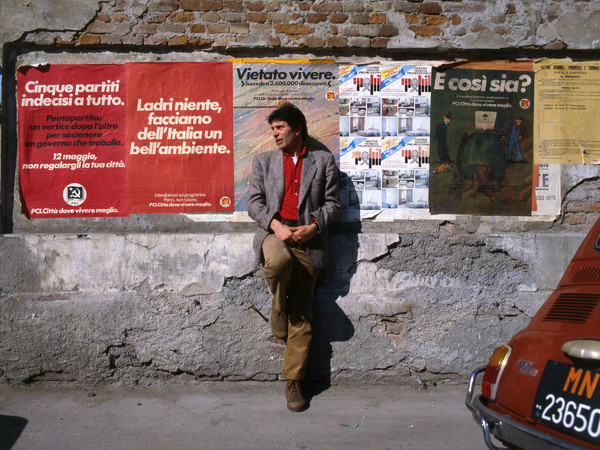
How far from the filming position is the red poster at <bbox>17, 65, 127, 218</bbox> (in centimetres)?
452

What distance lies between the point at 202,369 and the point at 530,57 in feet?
12.5

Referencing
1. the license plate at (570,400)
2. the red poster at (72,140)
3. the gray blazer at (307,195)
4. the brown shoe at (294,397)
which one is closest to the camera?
the license plate at (570,400)

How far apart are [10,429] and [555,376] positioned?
345cm

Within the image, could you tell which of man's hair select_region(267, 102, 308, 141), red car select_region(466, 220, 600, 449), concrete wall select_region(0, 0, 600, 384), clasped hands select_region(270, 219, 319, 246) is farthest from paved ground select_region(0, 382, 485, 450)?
man's hair select_region(267, 102, 308, 141)

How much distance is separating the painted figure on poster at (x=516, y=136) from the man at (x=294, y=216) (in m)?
1.57

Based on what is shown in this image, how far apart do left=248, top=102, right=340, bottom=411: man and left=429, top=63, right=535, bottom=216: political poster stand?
3.40 ft

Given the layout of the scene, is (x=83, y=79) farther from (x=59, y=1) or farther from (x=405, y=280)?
(x=405, y=280)

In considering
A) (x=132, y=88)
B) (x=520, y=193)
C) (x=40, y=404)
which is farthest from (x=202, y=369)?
(x=520, y=193)

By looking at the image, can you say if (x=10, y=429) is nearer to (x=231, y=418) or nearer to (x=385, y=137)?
(x=231, y=418)

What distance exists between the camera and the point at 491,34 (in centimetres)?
452

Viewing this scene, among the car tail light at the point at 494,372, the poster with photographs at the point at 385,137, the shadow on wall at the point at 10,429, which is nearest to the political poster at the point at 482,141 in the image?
the poster with photographs at the point at 385,137

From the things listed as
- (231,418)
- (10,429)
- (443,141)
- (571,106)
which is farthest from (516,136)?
(10,429)

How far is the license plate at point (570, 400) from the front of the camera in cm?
209

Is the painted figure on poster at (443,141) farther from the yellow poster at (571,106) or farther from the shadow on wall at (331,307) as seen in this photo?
the shadow on wall at (331,307)
